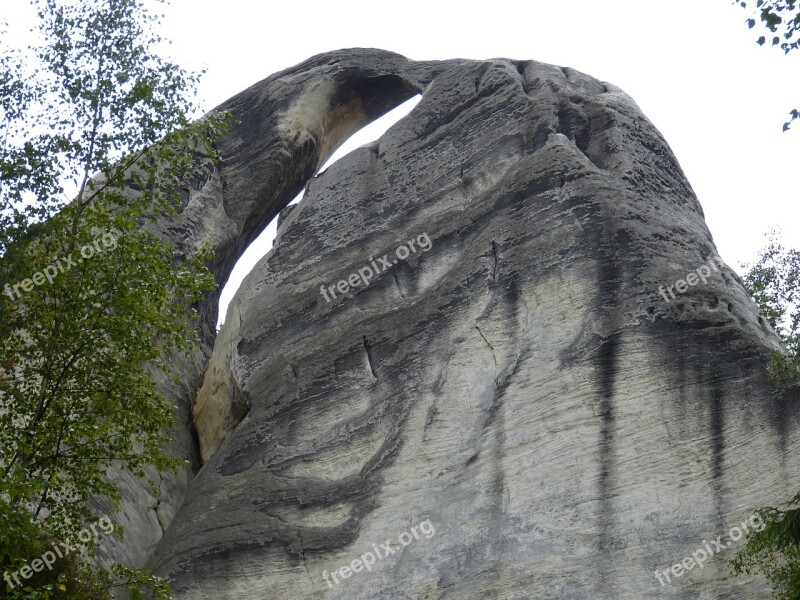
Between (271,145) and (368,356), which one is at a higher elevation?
(271,145)

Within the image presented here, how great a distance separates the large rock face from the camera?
52.0ft

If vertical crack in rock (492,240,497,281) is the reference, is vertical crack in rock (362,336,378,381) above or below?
below

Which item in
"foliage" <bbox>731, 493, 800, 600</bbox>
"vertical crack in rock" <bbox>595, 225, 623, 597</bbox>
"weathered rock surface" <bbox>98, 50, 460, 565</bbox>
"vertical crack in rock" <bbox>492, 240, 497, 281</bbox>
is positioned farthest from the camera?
"weathered rock surface" <bbox>98, 50, 460, 565</bbox>

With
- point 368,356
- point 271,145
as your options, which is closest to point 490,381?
point 368,356

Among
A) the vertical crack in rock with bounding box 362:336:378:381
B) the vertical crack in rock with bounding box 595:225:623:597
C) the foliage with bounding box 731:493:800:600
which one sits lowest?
the foliage with bounding box 731:493:800:600

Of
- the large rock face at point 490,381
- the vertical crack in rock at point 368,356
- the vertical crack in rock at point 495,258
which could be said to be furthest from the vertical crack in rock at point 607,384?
the vertical crack in rock at point 368,356

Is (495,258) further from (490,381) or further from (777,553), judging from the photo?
(777,553)

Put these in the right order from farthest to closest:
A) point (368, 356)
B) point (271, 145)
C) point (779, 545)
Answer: point (271, 145) < point (368, 356) < point (779, 545)

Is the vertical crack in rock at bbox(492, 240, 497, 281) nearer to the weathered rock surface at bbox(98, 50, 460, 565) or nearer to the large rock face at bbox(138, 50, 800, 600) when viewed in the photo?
the large rock face at bbox(138, 50, 800, 600)

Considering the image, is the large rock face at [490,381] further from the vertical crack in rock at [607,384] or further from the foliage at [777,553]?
the foliage at [777,553]

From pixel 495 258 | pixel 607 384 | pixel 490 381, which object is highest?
pixel 495 258

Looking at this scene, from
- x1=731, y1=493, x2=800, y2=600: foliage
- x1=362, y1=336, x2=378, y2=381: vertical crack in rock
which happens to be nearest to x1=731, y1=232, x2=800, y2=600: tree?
x1=731, y1=493, x2=800, y2=600: foliage

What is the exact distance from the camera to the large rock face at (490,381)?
1585 cm

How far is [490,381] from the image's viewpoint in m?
18.0
